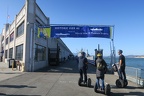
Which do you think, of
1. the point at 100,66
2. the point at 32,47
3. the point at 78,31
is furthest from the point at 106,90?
the point at 32,47

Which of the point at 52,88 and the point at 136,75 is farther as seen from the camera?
the point at 136,75

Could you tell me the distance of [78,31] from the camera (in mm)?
25016

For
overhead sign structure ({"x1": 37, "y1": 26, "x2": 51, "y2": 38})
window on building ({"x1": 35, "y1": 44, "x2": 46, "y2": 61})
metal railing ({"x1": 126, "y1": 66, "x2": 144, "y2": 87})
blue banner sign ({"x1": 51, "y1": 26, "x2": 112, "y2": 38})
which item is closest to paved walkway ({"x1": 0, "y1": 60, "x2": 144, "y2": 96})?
metal railing ({"x1": 126, "y1": 66, "x2": 144, "y2": 87})

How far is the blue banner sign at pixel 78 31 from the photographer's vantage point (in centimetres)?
2452

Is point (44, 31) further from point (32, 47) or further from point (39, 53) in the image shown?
point (39, 53)

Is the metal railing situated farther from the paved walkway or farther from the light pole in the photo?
the light pole

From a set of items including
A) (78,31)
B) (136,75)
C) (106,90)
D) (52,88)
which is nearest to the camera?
(106,90)

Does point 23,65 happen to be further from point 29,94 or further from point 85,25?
point 29,94

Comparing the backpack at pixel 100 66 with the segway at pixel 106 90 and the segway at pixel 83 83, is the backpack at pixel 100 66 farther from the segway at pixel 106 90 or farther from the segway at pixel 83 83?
the segway at pixel 83 83

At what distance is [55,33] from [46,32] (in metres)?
1.02

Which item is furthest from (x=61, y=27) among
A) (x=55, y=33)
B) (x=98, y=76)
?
(x=98, y=76)

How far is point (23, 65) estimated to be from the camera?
82.1 ft

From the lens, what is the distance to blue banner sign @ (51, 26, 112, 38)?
24.5 m

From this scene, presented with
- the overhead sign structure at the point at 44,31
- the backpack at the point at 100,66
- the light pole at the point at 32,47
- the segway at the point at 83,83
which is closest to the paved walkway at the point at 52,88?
the segway at the point at 83,83
